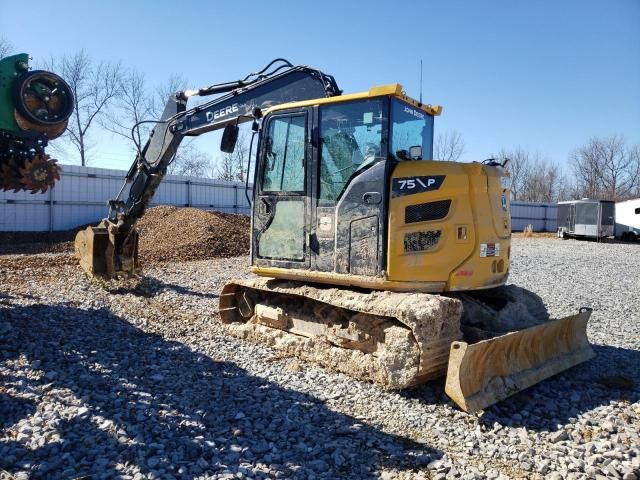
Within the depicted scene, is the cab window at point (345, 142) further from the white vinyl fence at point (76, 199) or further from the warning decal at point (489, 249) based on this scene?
the white vinyl fence at point (76, 199)

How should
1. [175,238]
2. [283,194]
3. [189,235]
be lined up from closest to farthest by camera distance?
[283,194]
[175,238]
[189,235]

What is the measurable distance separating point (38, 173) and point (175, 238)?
10.6 m

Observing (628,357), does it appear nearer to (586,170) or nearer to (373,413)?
(373,413)

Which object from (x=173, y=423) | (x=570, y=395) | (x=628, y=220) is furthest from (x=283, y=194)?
(x=628, y=220)

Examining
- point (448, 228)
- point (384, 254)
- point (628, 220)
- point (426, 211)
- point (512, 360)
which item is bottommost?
point (512, 360)

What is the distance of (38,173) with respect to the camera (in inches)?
233

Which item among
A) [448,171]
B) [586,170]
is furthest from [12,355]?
[586,170]

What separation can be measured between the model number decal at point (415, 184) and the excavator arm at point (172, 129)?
1661 mm

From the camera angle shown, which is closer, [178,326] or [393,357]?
[393,357]

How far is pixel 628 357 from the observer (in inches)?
255

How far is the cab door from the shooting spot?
19.5ft

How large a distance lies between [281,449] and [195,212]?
51.1ft

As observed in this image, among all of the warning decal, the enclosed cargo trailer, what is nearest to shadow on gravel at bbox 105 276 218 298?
the warning decal

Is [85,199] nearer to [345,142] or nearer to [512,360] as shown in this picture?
[345,142]
